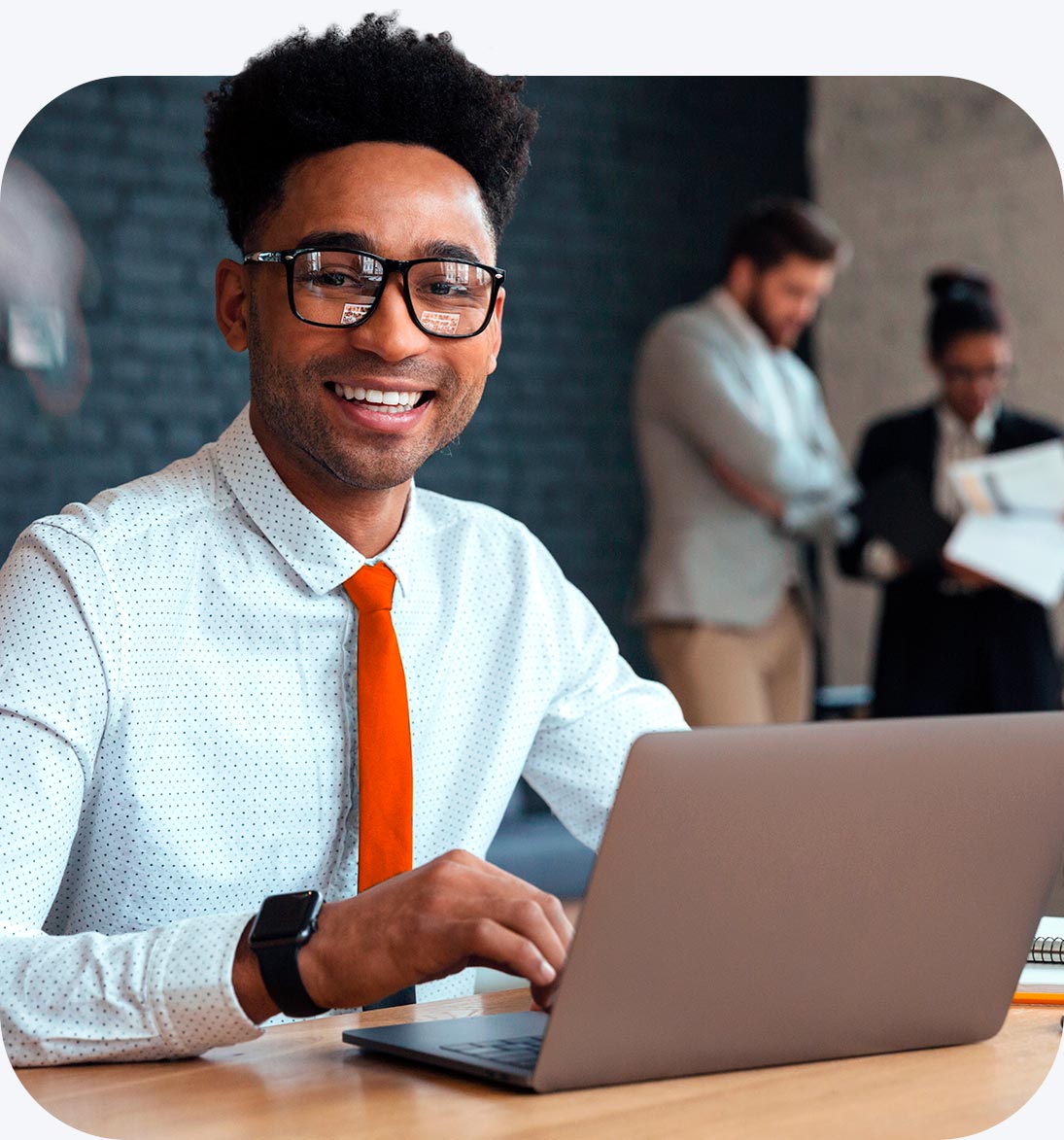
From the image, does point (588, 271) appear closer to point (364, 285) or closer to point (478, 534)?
point (478, 534)

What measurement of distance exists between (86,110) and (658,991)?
382 centimetres

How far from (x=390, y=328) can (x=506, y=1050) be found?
2.18 ft

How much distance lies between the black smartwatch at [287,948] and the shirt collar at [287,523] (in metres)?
0.43

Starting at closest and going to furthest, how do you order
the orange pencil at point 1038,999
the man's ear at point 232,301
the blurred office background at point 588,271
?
the orange pencil at point 1038,999 < the man's ear at point 232,301 < the blurred office background at point 588,271

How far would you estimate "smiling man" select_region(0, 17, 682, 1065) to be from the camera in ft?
4.28

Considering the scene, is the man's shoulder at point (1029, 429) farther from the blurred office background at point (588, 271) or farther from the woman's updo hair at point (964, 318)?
the blurred office background at point (588, 271)

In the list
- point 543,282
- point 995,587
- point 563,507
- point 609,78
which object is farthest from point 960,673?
point 609,78

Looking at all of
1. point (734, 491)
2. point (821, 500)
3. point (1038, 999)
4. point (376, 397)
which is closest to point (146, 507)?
point (376, 397)

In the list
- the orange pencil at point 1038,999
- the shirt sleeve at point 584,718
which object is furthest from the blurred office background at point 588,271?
the orange pencil at point 1038,999

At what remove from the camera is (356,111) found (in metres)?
1.44

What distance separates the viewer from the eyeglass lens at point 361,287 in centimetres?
138

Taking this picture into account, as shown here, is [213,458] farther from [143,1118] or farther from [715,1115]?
[715,1115]

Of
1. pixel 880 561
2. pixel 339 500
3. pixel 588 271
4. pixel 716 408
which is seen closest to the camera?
pixel 339 500

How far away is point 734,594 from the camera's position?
3.73m
